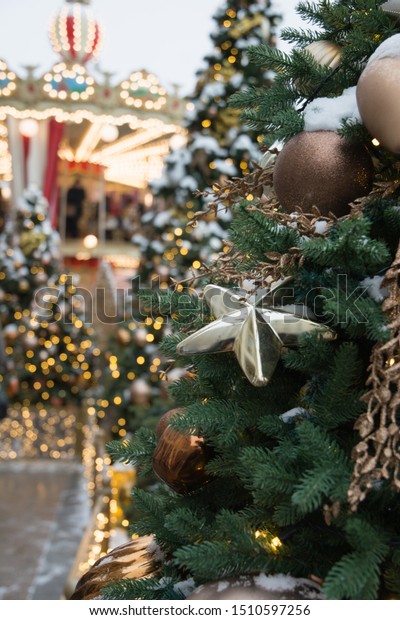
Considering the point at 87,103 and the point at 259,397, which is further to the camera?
the point at 87,103

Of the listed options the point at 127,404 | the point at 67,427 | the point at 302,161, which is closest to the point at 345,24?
the point at 302,161

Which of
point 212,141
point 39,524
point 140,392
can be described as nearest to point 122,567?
point 140,392

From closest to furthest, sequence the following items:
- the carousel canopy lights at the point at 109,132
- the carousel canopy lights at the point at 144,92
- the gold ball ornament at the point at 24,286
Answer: the gold ball ornament at the point at 24,286 → the carousel canopy lights at the point at 144,92 → the carousel canopy lights at the point at 109,132

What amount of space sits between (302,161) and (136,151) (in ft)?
39.9

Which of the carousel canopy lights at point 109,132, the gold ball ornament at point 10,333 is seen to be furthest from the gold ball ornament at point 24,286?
the carousel canopy lights at point 109,132

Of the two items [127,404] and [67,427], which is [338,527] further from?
[67,427]

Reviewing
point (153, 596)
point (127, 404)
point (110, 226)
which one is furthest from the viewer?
point (110, 226)

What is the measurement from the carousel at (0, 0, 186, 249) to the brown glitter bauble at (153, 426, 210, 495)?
6.76 metres

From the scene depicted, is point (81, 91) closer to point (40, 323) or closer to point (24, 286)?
point (24, 286)

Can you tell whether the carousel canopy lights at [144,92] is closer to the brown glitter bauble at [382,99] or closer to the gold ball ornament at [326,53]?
the gold ball ornament at [326,53]

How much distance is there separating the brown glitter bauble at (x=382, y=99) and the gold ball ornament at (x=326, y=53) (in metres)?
0.18

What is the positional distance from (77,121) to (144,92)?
946mm

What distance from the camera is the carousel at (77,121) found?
8969 millimetres
